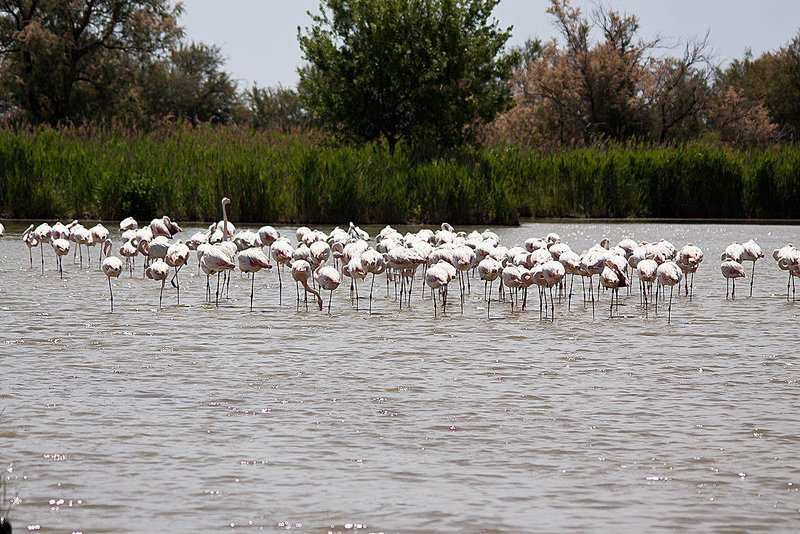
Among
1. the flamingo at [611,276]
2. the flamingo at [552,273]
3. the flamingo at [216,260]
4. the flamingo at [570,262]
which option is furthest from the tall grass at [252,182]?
the flamingo at [552,273]

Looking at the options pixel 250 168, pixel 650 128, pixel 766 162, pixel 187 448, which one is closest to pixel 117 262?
pixel 187 448

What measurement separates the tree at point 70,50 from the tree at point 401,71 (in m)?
20.1

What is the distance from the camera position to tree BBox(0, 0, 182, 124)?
4834 centimetres

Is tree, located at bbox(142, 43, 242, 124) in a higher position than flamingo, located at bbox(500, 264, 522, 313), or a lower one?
higher

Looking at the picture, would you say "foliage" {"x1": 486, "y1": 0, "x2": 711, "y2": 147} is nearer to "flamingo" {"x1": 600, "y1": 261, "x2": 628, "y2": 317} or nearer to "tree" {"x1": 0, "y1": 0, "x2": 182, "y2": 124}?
"tree" {"x1": 0, "y1": 0, "x2": 182, "y2": 124}

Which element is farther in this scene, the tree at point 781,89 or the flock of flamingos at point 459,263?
the tree at point 781,89

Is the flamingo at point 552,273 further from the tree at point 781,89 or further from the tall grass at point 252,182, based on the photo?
the tree at point 781,89

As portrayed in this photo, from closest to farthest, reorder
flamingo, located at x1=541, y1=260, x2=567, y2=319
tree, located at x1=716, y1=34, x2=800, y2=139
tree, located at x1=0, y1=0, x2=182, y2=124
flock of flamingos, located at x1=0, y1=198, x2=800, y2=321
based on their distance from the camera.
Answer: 1. flamingo, located at x1=541, y1=260, x2=567, y2=319
2. flock of flamingos, located at x1=0, y1=198, x2=800, y2=321
3. tree, located at x1=0, y1=0, x2=182, y2=124
4. tree, located at x1=716, y1=34, x2=800, y2=139

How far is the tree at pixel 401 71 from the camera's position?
3106cm

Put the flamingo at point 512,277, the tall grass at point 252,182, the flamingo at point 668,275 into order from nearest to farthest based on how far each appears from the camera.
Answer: the flamingo at point 668,275, the flamingo at point 512,277, the tall grass at point 252,182

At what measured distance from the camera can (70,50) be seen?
48812 millimetres

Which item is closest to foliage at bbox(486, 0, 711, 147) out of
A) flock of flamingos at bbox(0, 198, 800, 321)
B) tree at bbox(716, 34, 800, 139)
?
tree at bbox(716, 34, 800, 139)

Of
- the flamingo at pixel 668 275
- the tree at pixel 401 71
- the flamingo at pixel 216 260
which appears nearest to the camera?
the flamingo at pixel 668 275

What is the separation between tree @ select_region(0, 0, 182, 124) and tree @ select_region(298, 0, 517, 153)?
66.0 ft
